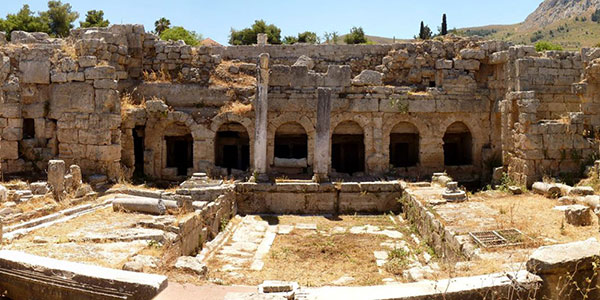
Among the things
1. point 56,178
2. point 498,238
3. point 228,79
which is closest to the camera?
point 498,238

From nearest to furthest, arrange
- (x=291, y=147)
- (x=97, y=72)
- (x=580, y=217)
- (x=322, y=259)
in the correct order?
1. (x=580, y=217)
2. (x=322, y=259)
3. (x=97, y=72)
4. (x=291, y=147)

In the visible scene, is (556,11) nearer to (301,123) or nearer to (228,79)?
(301,123)

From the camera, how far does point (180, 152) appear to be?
1922cm

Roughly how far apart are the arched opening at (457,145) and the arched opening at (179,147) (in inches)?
385

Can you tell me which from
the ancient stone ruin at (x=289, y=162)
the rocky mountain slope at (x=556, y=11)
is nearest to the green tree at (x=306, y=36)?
the ancient stone ruin at (x=289, y=162)

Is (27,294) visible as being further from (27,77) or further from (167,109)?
(167,109)

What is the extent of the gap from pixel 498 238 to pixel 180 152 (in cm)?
1348

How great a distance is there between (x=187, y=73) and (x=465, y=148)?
1099 centimetres

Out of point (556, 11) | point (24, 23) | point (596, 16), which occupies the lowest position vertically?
point (24, 23)

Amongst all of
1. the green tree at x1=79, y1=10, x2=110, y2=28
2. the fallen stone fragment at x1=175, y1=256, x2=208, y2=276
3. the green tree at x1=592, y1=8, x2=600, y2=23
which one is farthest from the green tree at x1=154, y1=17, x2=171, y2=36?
the green tree at x1=592, y1=8, x2=600, y2=23

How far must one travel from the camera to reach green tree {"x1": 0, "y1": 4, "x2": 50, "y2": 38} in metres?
31.5

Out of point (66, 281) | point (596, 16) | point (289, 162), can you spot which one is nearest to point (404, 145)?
point (289, 162)

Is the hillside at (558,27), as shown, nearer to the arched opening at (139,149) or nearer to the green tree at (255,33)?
the green tree at (255,33)

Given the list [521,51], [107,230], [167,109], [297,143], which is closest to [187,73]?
[167,109]
